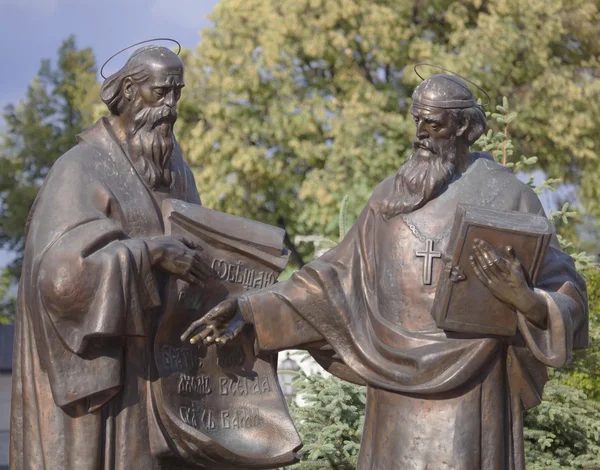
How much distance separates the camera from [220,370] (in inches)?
240

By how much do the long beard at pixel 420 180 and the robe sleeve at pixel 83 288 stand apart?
1.19 meters

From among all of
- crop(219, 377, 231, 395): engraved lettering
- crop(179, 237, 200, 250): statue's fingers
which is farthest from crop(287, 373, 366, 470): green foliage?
crop(179, 237, 200, 250): statue's fingers

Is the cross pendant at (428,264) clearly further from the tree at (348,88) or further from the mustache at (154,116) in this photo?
the tree at (348,88)

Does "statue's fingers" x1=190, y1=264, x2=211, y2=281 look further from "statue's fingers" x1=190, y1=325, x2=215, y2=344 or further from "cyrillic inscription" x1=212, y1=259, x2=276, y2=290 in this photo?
"statue's fingers" x1=190, y1=325, x2=215, y2=344

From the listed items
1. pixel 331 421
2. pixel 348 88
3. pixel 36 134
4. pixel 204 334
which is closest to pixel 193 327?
pixel 204 334

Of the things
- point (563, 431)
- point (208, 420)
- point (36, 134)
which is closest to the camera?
point (208, 420)

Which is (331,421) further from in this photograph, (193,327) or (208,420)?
(193,327)

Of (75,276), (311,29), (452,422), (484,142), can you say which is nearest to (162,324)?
(75,276)

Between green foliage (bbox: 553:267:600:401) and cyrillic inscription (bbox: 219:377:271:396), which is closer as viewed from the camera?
cyrillic inscription (bbox: 219:377:271:396)

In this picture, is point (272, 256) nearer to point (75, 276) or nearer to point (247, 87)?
point (75, 276)

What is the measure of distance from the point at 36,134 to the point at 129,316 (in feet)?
84.6

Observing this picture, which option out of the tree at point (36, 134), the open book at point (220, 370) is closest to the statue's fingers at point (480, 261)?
the open book at point (220, 370)

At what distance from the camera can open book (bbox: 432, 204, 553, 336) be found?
212 inches

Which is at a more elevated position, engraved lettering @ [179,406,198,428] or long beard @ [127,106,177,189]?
long beard @ [127,106,177,189]
